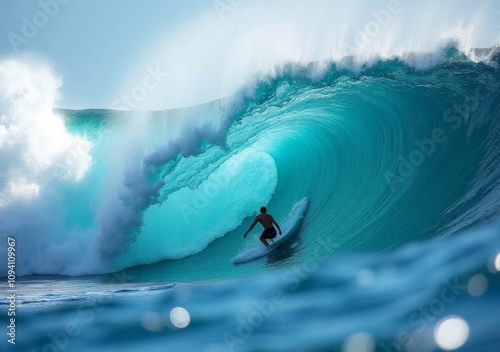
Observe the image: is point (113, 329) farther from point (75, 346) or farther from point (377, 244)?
point (377, 244)

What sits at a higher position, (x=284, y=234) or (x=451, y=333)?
(x=284, y=234)

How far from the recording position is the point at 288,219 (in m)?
8.72

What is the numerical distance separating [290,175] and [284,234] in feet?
11.9

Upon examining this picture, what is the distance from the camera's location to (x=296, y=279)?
14.5 feet

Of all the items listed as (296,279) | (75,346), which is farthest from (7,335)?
(296,279)

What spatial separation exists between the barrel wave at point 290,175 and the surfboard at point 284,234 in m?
0.20

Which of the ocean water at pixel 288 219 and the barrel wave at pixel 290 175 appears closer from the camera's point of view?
the ocean water at pixel 288 219

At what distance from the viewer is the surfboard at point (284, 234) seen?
271 inches
